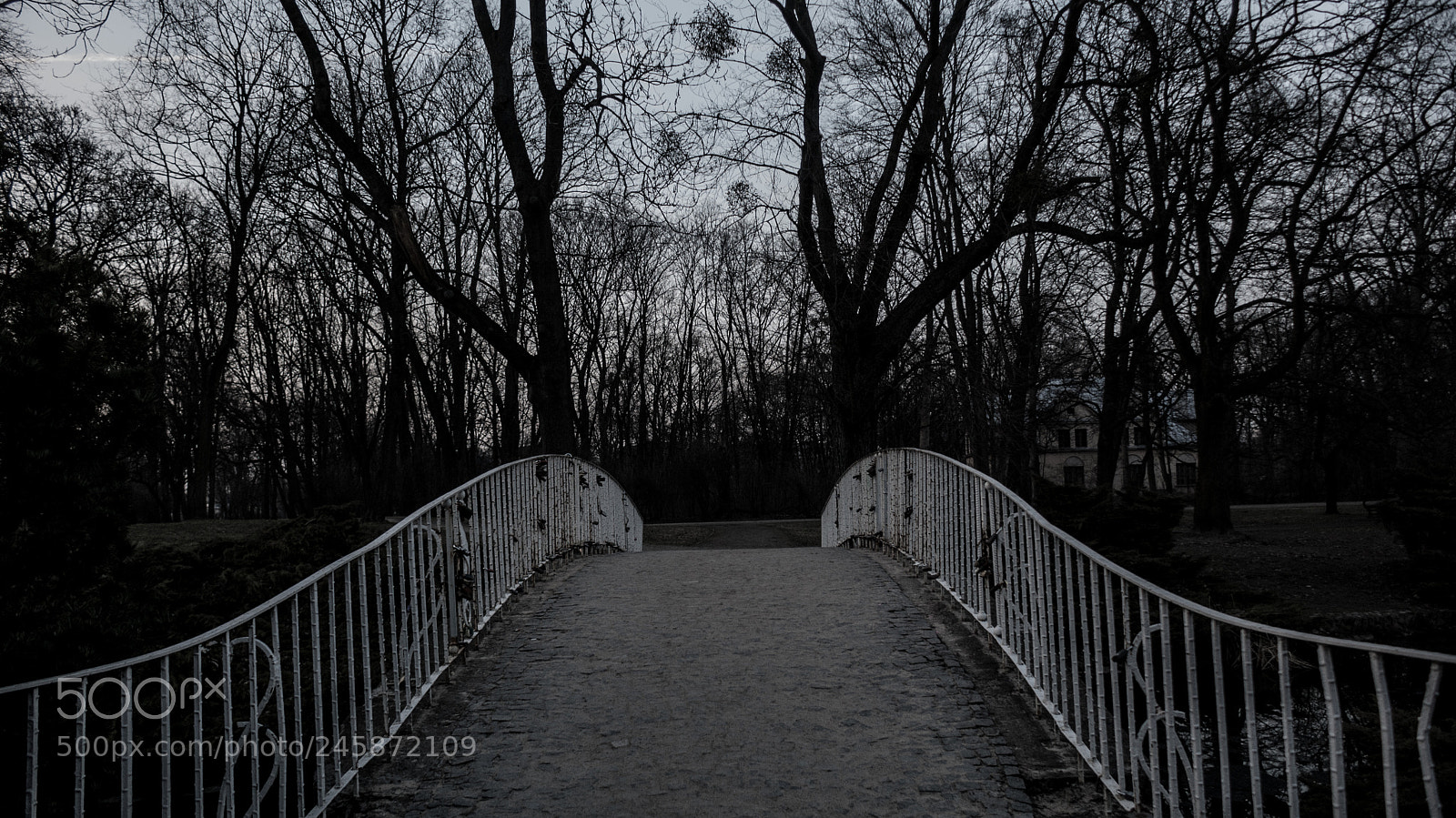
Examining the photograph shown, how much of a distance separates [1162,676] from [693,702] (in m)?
2.45

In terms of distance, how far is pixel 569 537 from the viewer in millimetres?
10633

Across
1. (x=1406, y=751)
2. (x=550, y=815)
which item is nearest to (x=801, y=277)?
(x=1406, y=751)

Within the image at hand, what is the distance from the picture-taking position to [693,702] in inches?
209

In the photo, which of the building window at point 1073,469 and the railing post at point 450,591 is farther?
the building window at point 1073,469

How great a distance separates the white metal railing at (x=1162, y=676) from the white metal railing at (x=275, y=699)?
321 centimetres

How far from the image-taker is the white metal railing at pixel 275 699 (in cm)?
325

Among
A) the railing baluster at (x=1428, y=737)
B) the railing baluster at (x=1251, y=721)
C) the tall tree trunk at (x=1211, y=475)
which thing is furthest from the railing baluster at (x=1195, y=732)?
the tall tree trunk at (x=1211, y=475)

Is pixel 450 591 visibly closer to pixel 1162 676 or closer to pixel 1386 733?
pixel 1162 676

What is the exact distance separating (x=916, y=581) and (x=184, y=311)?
1186 inches

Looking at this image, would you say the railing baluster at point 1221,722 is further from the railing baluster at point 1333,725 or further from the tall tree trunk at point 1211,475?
the tall tree trunk at point 1211,475

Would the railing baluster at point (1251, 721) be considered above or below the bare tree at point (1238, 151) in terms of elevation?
below

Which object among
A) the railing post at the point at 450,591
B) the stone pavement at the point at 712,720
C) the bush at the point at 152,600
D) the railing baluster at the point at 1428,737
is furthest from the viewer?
the railing post at the point at 450,591

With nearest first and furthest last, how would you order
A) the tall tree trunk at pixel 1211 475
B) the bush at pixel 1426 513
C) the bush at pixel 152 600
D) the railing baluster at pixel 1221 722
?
the railing baluster at pixel 1221 722 → the bush at pixel 152 600 → the bush at pixel 1426 513 → the tall tree trunk at pixel 1211 475

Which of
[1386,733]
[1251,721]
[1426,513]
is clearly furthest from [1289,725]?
[1426,513]
